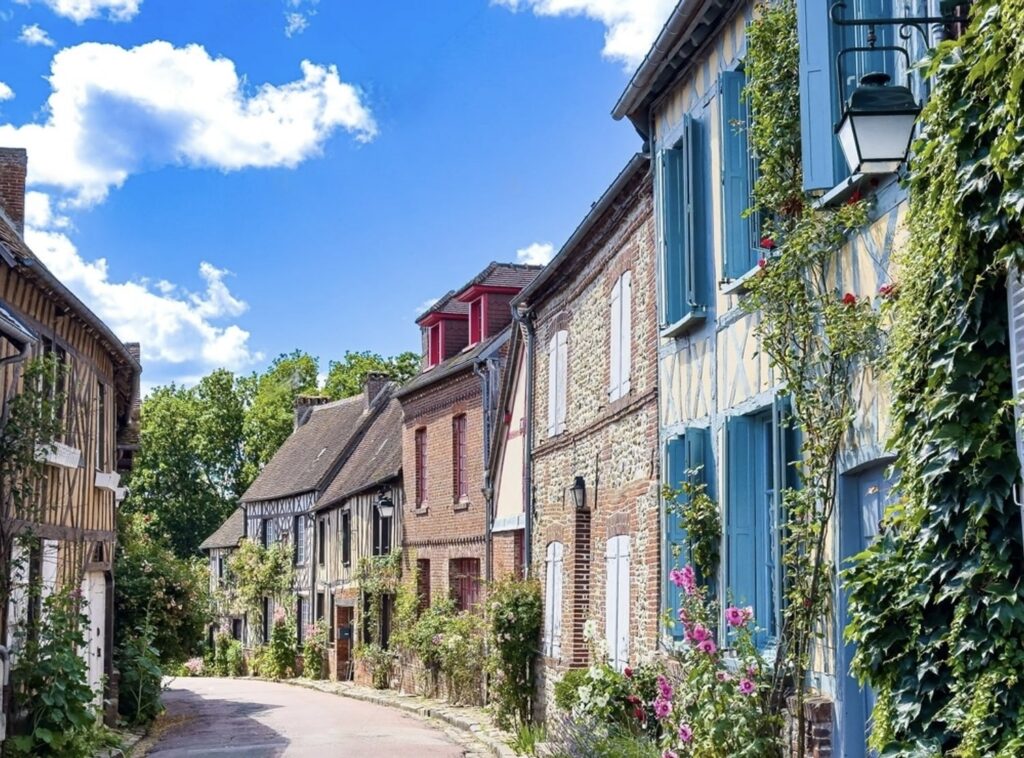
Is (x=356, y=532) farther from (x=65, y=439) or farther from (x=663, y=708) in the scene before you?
(x=663, y=708)

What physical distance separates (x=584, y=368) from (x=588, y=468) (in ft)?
3.67

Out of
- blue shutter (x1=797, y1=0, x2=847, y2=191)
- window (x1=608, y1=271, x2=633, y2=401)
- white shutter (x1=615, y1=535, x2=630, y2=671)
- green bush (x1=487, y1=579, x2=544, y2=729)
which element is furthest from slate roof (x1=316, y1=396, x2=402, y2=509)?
blue shutter (x1=797, y1=0, x2=847, y2=191)

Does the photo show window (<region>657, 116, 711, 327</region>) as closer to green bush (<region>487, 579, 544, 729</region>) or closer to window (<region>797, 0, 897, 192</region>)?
window (<region>797, 0, 897, 192</region>)

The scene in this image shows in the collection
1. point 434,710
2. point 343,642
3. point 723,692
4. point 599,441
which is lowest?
point 434,710

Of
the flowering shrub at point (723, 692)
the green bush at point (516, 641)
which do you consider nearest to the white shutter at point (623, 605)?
the flowering shrub at point (723, 692)

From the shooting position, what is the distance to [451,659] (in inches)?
785

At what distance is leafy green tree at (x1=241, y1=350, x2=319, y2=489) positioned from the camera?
175ft

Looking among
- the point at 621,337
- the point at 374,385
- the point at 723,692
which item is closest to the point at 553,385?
the point at 621,337

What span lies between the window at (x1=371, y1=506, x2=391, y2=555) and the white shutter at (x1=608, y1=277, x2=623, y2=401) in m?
14.1

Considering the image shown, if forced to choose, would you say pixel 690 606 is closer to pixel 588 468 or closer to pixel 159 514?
pixel 588 468

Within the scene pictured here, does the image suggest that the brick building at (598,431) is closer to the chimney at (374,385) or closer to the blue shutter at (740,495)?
the blue shutter at (740,495)

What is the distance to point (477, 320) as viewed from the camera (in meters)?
23.6

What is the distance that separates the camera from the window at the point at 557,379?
15023 mm

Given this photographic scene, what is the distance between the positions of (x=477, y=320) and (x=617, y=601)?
11.9 metres
